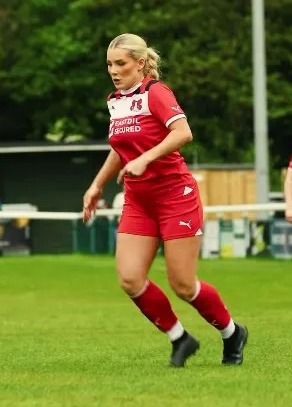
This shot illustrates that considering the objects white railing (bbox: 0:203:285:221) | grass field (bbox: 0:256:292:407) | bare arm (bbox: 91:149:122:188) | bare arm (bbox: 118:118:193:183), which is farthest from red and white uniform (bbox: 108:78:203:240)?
white railing (bbox: 0:203:285:221)

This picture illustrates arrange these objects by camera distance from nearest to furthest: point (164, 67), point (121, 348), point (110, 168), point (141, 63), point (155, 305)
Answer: point (141, 63) < point (155, 305) < point (110, 168) < point (121, 348) < point (164, 67)

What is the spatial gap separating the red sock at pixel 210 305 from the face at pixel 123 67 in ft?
4.33

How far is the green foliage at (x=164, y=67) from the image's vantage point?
154ft

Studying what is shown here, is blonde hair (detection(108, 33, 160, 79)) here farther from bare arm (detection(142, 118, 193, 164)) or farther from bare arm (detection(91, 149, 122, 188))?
bare arm (detection(91, 149, 122, 188))

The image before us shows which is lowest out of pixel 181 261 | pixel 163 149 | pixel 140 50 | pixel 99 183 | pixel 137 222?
pixel 181 261

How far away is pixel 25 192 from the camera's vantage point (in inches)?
1829

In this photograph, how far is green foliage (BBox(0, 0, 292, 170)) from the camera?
154 feet

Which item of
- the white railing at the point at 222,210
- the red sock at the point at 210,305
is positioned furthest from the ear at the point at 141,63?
the white railing at the point at 222,210

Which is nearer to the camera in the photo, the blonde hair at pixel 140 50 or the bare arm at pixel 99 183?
the blonde hair at pixel 140 50

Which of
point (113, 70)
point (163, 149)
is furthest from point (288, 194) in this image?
point (113, 70)

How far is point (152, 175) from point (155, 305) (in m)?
0.82

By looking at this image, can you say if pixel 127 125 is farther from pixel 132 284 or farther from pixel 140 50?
pixel 132 284

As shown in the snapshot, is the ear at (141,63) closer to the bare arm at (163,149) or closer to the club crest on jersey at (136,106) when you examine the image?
the club crest on jersey at (136,106)

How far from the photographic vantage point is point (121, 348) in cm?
1241
